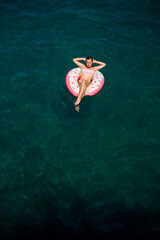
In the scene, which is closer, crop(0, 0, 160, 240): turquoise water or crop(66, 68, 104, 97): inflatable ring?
crop(0, 0, 160, 240): turquoise water

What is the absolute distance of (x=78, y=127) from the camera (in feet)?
21.5

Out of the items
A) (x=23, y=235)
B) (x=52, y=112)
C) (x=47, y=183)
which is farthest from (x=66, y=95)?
(x=23, y=235)

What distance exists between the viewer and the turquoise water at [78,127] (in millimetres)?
4934

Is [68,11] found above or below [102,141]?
above

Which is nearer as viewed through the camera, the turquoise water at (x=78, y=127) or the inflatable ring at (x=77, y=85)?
the turquoise water at (x=78, y=127)

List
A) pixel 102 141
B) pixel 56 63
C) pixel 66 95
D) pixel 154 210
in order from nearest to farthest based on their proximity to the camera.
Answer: pixel 154 210
pixel 102 141
pixel 66 95
pixel 56 63

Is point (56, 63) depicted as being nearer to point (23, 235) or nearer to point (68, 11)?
point (68, 11)

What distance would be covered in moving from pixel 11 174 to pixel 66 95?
3.59 metres

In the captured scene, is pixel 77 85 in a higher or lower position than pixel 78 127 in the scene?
higher

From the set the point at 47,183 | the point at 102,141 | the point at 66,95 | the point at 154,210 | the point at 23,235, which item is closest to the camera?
the point at 23,235

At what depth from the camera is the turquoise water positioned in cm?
493

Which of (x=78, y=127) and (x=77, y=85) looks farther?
(x=77, y=85)

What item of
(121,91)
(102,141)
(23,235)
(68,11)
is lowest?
(23,235)

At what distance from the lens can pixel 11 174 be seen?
5.52 metres
